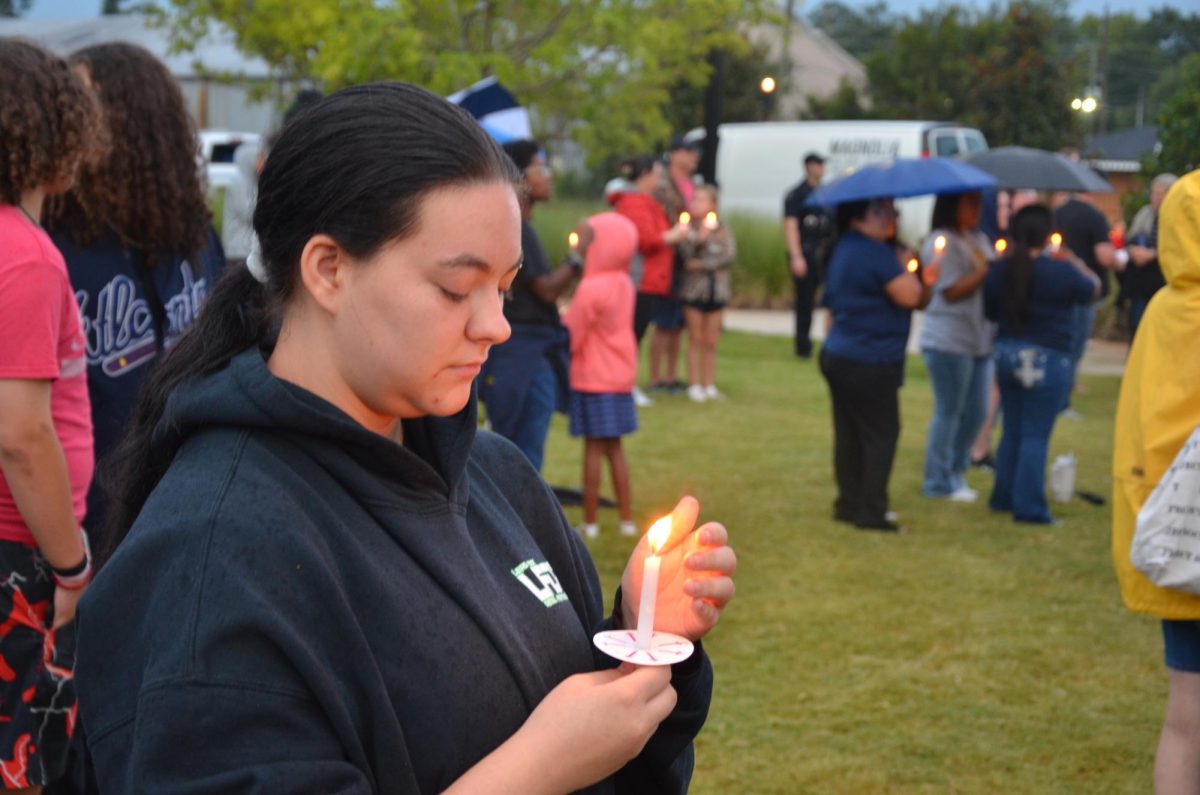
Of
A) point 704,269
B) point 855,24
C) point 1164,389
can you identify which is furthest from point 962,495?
point 855,24

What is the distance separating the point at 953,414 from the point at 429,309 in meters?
8.15

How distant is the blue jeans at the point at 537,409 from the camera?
715 centimetres

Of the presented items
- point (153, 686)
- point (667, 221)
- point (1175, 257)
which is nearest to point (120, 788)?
point (153, 686)

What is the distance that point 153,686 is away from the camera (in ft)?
4.75

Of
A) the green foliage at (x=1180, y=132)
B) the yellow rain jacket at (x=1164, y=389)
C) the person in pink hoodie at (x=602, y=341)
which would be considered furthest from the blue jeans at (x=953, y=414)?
the green foliage at (x=1180, y=132)

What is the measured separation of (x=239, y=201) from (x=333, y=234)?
8938 millimetres

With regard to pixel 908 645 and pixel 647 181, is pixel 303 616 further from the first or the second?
pixel 647 181

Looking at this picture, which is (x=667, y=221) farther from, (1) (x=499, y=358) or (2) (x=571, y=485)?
(1) (x=499, y=358)

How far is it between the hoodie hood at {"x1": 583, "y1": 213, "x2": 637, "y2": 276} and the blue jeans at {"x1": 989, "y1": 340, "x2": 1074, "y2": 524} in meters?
2.49

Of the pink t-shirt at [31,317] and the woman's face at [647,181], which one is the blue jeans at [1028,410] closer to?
the woman's face at [647,181]

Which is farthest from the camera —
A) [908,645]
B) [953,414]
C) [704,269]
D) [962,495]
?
[704,269]

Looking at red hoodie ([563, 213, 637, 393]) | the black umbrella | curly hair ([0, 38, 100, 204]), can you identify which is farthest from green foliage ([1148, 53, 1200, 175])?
curly hair ([0, 38, 100, 204])

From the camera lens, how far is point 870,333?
8.28 m

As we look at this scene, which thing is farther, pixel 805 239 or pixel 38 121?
pixel 805 239
